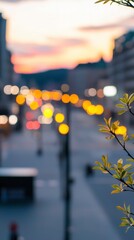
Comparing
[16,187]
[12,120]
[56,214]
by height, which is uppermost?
[12,120]

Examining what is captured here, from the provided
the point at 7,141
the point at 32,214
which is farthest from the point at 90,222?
the point at 7,141

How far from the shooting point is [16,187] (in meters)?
26.5

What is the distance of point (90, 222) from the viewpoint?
71.8 feet

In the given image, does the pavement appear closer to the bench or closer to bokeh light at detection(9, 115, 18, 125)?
the bench

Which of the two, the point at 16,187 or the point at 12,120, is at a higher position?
the point at 12,120

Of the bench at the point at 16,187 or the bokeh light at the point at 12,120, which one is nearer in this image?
the bench at the point at 16,187

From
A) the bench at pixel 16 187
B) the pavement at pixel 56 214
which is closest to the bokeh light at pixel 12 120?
the pavement at pixel 56 214

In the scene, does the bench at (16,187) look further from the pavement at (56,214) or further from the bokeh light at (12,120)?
the bokeh light at (12,120)

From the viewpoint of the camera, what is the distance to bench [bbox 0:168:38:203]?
86.7ft

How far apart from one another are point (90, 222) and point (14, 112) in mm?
66016

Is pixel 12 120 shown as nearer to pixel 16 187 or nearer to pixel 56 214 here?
pixel 16 187

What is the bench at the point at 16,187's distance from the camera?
2644cm

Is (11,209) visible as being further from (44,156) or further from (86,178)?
(44,156)

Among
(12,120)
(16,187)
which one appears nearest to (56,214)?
(16,187)
